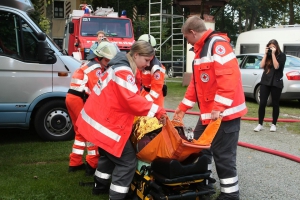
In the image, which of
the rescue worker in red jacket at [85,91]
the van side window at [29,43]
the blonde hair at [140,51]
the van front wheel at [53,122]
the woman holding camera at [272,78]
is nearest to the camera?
the blonde hair at [140,51]

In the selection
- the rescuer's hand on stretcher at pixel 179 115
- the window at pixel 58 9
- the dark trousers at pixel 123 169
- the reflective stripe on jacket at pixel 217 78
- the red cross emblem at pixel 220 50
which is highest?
the window at pixel 58 9

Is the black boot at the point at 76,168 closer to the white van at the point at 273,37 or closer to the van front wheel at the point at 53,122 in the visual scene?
the van front wheel at the point at 53,122

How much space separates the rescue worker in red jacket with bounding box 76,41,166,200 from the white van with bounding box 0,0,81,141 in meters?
3.12

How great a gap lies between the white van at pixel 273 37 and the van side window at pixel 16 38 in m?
11.5

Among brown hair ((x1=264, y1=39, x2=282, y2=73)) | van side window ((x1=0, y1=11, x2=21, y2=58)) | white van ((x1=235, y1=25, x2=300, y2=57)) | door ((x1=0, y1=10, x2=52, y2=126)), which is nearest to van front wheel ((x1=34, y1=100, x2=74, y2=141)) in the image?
door ((x1=0, y1=10, x2=52, y2=126))

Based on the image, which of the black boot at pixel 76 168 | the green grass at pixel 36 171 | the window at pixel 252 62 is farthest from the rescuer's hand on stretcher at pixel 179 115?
the window at pixel 252 62

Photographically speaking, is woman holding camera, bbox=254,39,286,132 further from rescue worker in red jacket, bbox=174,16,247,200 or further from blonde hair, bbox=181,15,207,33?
blonde hair, bbox=181,15,207,33

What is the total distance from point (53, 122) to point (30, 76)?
36.9 inches

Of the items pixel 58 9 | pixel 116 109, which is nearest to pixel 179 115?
pixel 116 109

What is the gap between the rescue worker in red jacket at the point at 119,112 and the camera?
3.99m

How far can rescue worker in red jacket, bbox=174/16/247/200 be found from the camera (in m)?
4.16

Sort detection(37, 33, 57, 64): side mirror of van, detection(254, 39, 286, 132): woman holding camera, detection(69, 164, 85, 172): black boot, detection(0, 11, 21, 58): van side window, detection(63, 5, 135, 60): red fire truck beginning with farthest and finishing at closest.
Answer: detection(63, 5, 135, 60): red fire truck → detection(254, 39, 286, 132): woman holding camera → detection(0, 11, 21, 58): van side window → detection(37, 33, 57, 64): side mirror of van → detection(69, 164, 85, 172): black boot

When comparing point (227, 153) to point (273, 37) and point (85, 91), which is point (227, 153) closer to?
point (85, 91)

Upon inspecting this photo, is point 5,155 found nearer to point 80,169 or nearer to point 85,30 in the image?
point 80,169
